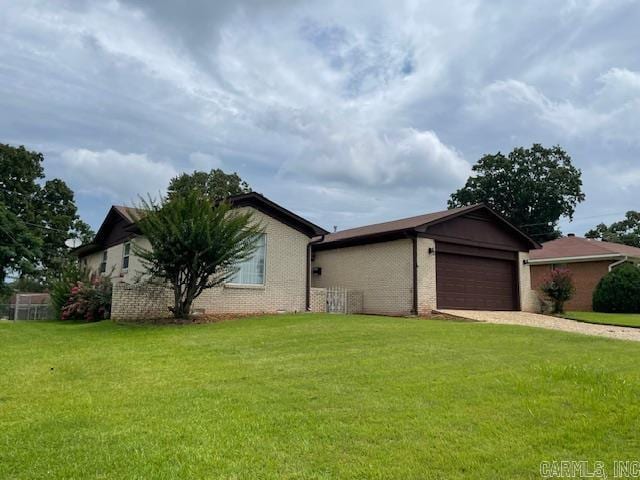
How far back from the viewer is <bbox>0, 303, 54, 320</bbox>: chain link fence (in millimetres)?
21797

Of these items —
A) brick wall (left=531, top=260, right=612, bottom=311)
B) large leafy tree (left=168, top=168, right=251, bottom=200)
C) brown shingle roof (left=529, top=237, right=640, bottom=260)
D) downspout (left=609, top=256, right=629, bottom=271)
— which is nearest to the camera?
downspout (left=609, top=256, right=629, bottom=271)

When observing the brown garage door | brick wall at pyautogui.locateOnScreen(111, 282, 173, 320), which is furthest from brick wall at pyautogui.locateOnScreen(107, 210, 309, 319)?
the brown garage door

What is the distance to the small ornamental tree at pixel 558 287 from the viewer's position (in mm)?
20906

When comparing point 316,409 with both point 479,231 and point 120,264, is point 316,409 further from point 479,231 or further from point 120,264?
point 120,264

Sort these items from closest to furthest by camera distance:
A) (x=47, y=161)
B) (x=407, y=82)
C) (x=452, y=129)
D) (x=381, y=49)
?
(x=381, y=49), (x=407, y=82), (x=452, y=129), (x=47, y=161)

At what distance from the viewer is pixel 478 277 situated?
68.0 feet

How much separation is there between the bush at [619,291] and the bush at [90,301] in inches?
848

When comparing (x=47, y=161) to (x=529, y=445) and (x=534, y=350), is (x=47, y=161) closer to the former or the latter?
(x=534, y=350)

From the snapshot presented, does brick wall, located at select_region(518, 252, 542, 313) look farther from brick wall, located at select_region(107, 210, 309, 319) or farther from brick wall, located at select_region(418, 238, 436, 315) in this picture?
brick wall, located at select_region(107, 210, 309, 319)

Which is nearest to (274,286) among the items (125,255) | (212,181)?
(125,255)

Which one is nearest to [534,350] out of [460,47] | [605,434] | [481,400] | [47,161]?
[481,400]

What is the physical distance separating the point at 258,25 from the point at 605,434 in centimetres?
1139

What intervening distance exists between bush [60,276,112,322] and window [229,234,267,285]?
391cm

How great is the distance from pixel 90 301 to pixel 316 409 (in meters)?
12.9
